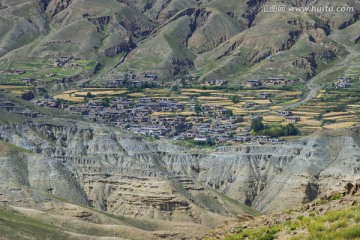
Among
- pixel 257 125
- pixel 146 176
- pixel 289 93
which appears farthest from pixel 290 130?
pixel 146 176

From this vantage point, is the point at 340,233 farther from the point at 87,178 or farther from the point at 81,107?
the point at 81,107

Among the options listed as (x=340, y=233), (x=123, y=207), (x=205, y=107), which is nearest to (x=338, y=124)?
(x=205, y=107)

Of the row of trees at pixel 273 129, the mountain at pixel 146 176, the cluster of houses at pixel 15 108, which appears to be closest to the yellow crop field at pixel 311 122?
the row of trees at pixel 273 129

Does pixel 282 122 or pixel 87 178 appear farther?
pixel 282 122

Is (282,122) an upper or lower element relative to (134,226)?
upper

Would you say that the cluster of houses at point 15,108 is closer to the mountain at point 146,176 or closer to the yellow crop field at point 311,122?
the mountain at point 146,176

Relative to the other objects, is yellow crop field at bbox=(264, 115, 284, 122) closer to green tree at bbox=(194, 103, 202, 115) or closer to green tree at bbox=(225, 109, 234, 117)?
green tree at bbox=(225, 109, 234, 117)

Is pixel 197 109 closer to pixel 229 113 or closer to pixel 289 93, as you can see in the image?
pixel 229 113
